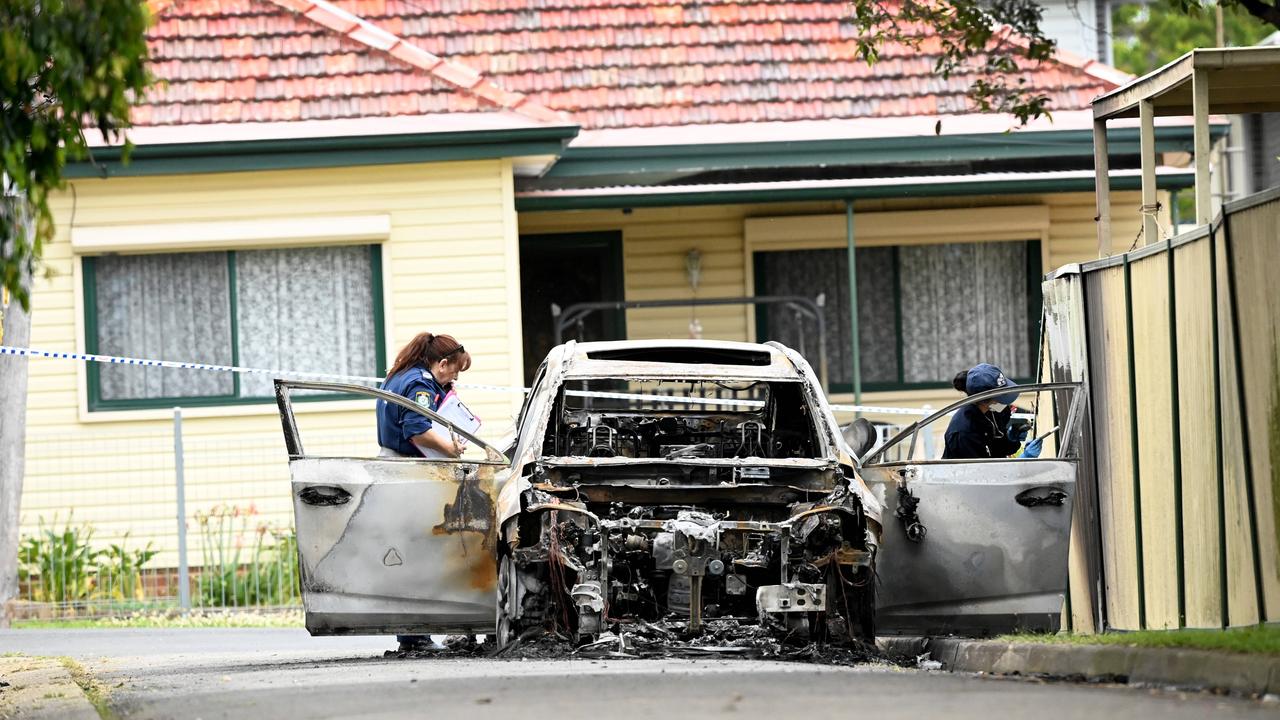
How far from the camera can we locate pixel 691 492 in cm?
866

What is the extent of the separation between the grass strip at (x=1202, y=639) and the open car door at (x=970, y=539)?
405 mm

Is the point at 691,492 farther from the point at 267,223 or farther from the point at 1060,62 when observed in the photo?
the point at 1060,62

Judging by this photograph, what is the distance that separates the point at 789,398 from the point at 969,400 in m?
1.68

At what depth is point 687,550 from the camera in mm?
8398

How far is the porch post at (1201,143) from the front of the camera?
379 inches

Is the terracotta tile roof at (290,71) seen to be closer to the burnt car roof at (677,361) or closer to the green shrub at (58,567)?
the green shrub at (58,567)

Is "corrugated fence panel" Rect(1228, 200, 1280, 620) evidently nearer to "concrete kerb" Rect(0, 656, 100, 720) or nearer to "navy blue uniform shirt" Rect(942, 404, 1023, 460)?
"navy blue uniform shirt" Rect(942, 404, 1023, 460)

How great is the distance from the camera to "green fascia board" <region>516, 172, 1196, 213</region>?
17625 millimetres

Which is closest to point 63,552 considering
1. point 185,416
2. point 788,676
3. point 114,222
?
point 185,416

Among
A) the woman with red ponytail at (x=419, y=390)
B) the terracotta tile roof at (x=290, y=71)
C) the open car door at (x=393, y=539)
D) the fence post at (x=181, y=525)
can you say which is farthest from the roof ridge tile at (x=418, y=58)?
the open car door at (x=393, y=539)

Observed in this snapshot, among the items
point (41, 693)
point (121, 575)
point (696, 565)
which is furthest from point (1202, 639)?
point (121, 575)

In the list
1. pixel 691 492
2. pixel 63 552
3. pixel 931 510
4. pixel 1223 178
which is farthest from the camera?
pixel 1223 178

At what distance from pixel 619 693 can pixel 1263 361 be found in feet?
9.99

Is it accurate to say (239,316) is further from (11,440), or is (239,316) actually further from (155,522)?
(11,440)
